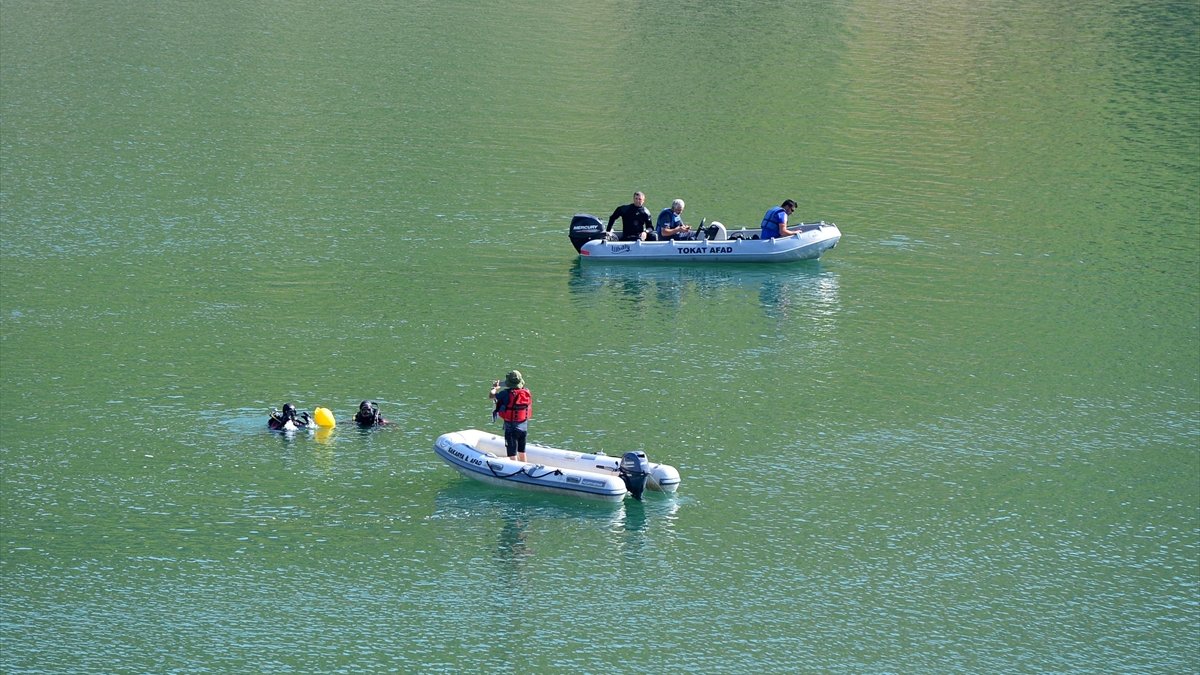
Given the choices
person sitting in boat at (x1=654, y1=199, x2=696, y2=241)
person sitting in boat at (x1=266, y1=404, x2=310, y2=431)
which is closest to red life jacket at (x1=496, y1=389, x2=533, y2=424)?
person sitting in boat at (x1=266, y1=404, x2=310, y2=431)

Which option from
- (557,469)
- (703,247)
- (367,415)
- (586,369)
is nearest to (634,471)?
(557,469)

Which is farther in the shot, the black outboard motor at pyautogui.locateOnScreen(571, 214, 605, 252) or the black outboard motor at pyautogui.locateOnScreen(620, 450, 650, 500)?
the black outboard motor at pyautogui.locateOnScreen(571, 214, 605, 252)

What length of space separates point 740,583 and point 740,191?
25488 millimetres

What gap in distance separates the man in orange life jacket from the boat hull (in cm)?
1420

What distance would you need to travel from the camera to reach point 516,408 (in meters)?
26.3

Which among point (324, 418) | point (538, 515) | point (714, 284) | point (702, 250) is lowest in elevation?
point (538, 515)

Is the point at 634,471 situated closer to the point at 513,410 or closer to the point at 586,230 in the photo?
the point at 513,410

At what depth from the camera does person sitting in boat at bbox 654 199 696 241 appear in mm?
41031

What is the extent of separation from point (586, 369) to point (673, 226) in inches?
379

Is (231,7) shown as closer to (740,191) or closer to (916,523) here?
(740,191)

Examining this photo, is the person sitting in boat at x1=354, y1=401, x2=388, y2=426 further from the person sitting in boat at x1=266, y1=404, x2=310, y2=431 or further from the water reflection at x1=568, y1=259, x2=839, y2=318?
the water reflection at x1=568, y1=259, x2=839, y2=318

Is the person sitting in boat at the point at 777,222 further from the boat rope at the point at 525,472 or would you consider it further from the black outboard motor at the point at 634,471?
the boat rope at the point at 525,472

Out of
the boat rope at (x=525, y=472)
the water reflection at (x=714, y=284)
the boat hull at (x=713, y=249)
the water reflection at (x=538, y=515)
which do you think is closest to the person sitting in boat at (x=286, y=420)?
the water reflection at (x=538, y=515)

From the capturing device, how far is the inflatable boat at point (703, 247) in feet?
133
